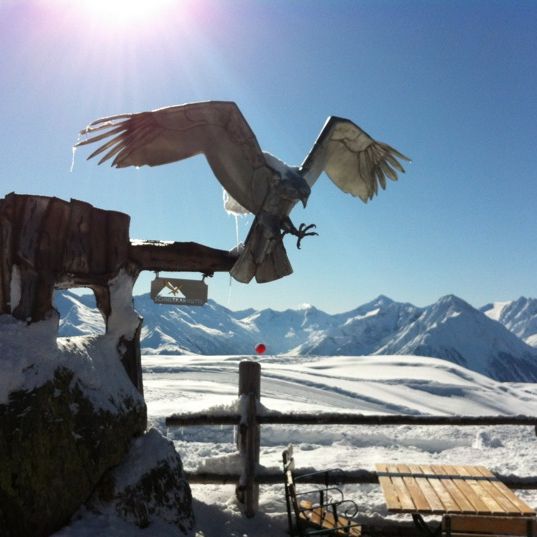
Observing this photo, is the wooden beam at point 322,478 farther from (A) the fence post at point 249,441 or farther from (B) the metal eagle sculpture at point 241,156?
(B) the metal eagle sculpture at point 241,156

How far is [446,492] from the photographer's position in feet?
12.1

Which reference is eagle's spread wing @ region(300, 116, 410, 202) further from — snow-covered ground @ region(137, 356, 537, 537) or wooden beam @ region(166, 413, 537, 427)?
snow-covered ground @ region(137, 356, 537, 537)

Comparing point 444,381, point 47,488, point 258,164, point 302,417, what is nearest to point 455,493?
point 302,417

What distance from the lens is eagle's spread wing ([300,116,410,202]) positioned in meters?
5.79

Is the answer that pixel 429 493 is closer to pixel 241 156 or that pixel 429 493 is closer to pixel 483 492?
pixel 483 492

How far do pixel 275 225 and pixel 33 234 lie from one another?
2347 mm

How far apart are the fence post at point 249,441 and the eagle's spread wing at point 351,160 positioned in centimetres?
218

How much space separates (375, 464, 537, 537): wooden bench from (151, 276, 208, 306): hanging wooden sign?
7.09ft

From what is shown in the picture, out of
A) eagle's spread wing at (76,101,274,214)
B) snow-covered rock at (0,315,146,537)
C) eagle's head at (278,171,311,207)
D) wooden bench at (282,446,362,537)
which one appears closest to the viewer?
Answer: wooden bench at (282,446,362,537)

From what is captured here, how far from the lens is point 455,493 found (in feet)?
12.0

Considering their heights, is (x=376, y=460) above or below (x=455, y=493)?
below

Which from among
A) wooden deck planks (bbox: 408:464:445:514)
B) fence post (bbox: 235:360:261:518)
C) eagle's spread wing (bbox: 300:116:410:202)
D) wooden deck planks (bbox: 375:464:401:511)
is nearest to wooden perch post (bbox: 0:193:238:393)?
fence post (bbox: 235:360:261:518)

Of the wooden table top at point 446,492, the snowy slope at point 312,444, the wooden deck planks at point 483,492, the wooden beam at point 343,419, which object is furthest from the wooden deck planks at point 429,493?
the snowy slope at point 312,444

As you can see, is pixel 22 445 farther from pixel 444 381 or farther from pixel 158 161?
pixel 444 381
